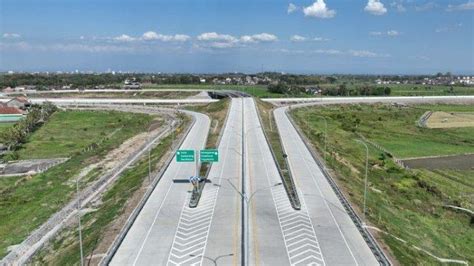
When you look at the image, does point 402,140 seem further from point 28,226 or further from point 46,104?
point 46,104

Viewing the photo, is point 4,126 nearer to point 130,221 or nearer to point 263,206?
point 130,221

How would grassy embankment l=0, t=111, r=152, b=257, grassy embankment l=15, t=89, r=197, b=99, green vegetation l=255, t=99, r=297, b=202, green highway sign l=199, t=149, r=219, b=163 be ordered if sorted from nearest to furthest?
grassy embankment l=0, t=111, r=152, b=257 → green highway sign l=199, t=149, r=219, b=163 → green vegetation l=255, t=99, r=297, b=202 → grassy embankment l=15, t=89, r=197, b=99

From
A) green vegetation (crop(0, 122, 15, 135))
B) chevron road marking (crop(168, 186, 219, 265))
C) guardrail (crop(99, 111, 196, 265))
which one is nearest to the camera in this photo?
guardrail (crop(99, 111, 196, 265))

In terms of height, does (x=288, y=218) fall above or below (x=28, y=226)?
above

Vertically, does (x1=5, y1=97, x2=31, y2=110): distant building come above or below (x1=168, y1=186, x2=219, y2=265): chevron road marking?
above

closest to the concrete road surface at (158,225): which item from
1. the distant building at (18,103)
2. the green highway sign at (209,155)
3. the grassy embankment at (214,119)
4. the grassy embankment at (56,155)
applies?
the green highway sign at (209,155)

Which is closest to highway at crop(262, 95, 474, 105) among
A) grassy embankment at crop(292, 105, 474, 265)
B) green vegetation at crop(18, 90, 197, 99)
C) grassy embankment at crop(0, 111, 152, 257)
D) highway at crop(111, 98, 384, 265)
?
grassy embankment at crop(292, 105, 474, 265)

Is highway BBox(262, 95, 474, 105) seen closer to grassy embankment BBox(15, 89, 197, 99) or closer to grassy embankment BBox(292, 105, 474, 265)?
grassy embankment BBox(292, 105, 474, 265)

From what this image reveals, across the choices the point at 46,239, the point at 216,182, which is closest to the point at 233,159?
the point at 216,182
